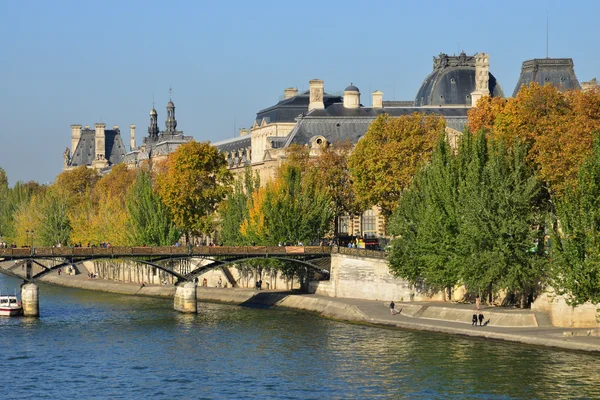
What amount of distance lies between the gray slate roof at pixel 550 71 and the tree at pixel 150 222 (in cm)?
3939

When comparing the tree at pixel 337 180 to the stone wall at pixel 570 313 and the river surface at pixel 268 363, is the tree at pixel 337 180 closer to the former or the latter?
the river surface at pixel 268 363

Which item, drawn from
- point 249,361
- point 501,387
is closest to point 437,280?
point 249,361

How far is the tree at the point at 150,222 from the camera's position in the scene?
462 ft

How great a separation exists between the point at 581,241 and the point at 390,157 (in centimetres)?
3912

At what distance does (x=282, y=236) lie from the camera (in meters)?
127

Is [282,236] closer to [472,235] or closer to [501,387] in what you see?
[472,235]

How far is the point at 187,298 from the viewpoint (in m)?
113

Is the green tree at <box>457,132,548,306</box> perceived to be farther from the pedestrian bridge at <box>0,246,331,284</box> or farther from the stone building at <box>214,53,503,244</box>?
the stone building at <box>214,53,503,244</box>

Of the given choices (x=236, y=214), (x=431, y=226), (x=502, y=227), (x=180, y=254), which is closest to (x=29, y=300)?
(x=180, y=254)

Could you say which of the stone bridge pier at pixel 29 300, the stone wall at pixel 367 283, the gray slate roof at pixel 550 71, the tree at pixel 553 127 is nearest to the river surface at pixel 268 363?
the stone bridge pier at pixel 29 300

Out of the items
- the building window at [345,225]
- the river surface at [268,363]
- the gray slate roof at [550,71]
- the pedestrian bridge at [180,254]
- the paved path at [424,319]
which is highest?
the gray slate roof at [550,71]

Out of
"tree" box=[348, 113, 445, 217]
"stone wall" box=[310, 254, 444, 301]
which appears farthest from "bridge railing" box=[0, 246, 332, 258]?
"tree" box=[348, 113, 445, 217]

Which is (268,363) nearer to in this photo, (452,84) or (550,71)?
(550,71)

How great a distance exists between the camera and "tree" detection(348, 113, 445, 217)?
404 ft
